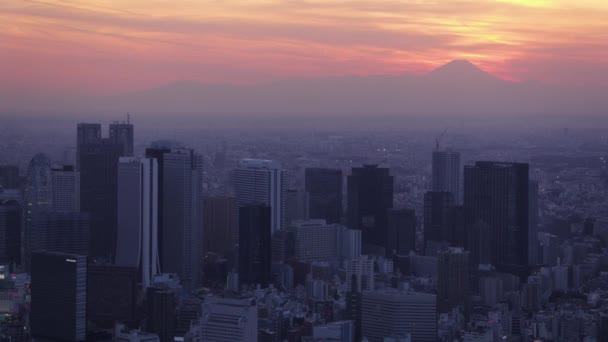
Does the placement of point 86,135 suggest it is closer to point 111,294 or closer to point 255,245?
point 255,245

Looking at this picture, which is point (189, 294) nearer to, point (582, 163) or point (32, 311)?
point (32, 311)

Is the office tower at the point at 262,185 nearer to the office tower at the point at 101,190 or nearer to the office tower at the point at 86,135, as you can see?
the office tower at the point at 101,190

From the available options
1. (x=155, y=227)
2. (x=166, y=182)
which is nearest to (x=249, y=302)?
(x=155, y=227)

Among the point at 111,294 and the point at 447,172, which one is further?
the point at 447,172

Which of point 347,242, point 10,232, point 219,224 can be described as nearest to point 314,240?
point 347,242

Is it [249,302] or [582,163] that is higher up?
[582,163]

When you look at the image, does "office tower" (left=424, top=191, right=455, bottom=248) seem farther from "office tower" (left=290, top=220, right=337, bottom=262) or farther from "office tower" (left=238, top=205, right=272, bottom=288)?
"office tower" (left=238, top=205, right=272, bottom=288)
